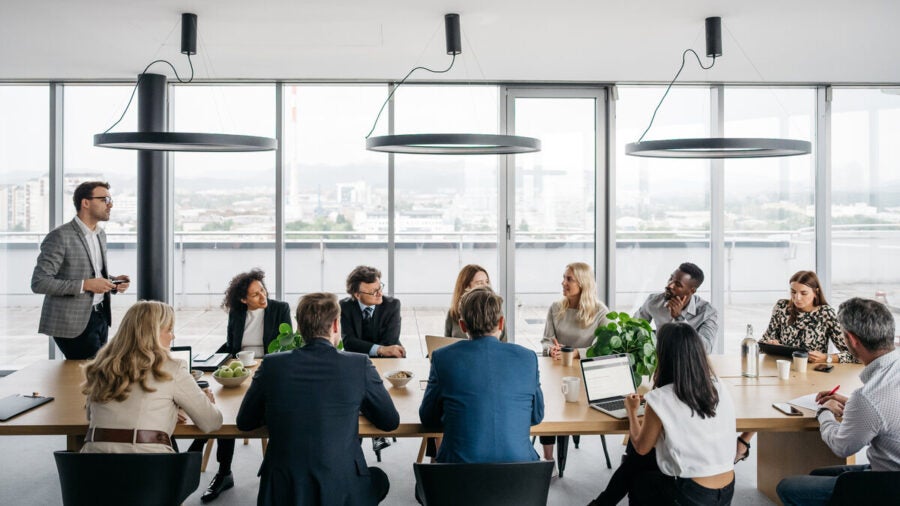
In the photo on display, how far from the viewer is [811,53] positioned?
17.4 ft

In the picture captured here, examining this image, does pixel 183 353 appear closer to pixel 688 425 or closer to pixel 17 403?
pixel 17 403

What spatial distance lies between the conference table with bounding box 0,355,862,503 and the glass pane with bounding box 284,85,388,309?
2630mm

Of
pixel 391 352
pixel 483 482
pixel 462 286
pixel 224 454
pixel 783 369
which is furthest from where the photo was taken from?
pixel 462 286

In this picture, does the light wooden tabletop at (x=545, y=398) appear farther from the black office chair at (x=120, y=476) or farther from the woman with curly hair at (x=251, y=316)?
the woman with curly hair at (x=251, y=316)

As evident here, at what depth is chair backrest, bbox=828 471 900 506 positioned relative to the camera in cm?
244

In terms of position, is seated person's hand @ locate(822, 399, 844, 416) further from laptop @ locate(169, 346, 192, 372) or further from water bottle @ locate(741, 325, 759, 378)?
laptop @ locate(169, 346, 192, 372)

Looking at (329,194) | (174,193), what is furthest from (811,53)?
(174,193)

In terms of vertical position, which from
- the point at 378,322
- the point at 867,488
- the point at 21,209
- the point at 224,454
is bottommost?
the point at 224,454

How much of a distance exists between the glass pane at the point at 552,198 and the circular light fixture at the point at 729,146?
2480mm

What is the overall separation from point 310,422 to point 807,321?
3344mm

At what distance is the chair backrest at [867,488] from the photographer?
2438mm

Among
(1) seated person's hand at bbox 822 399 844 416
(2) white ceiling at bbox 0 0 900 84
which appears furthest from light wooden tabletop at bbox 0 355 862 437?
(2) white ceiling at bbox 0 0 900 84

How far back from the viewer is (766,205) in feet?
22.3

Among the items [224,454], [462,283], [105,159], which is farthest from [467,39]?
[105,159]
